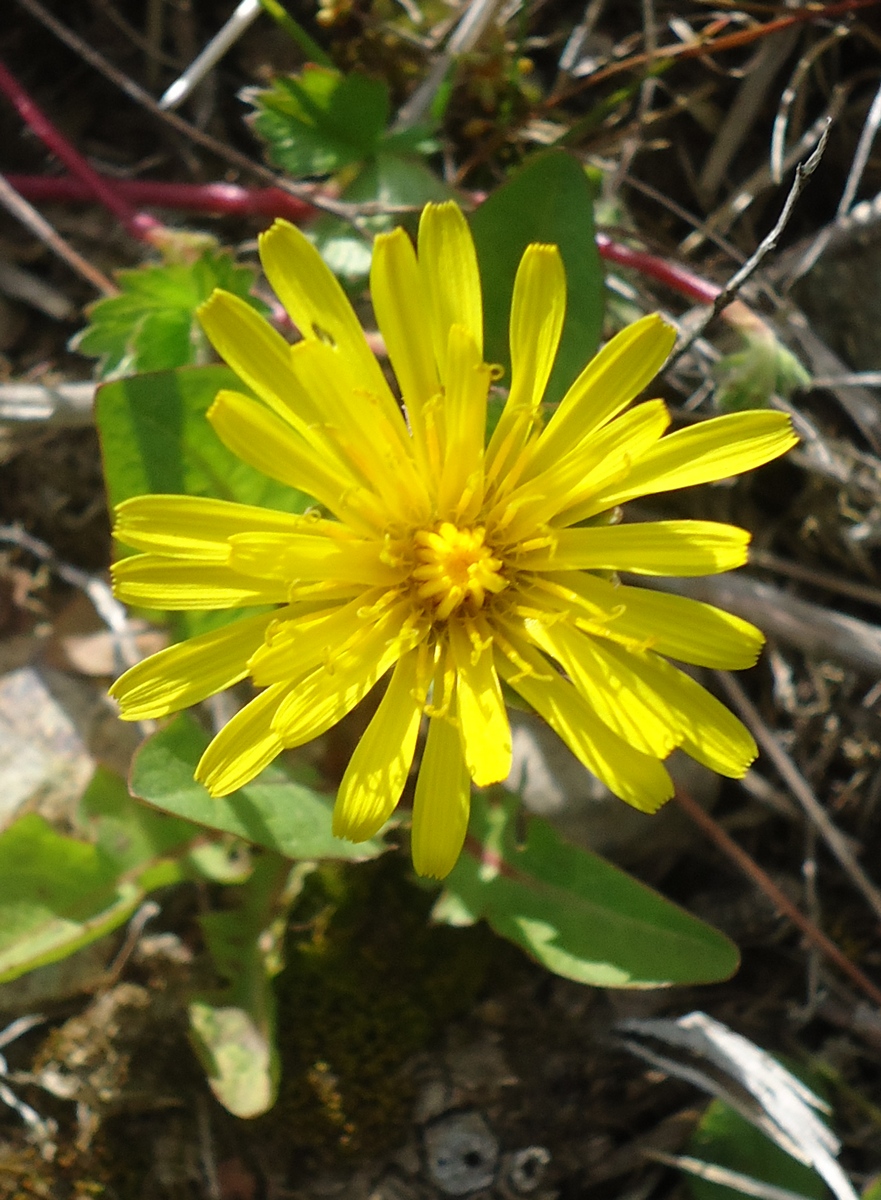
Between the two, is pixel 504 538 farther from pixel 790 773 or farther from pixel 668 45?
pixel 668 45

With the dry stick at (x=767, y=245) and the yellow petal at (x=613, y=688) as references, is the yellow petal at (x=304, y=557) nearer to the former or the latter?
the yellow petal at (x=613, y=688)

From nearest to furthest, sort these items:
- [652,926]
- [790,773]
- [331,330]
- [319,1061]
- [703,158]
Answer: [331,330]
[652,926]
[319,1061]
[790,773]
[703,158]

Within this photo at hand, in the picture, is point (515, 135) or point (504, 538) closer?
point (504, 538)

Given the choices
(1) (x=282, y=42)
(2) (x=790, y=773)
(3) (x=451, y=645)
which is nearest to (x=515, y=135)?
(1) (x=282, y=42)

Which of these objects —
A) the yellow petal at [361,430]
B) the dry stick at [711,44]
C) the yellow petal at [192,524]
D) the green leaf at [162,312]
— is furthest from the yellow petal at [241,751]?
the dry stick at [711,44]

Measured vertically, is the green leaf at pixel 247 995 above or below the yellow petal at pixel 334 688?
below

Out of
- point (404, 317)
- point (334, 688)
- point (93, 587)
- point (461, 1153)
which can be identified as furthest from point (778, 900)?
point (93, 587)
